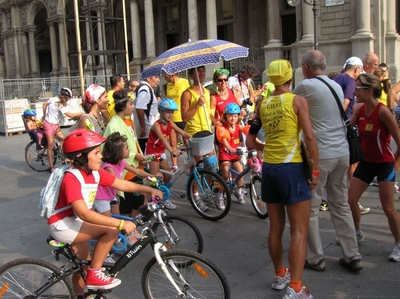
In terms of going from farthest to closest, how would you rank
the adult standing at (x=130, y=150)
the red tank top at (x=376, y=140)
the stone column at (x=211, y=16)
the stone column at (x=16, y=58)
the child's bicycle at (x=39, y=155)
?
the stone column at (x=16, y=58) → the stone column at (x=211, y=16) → the child's bicycle at (x=39, y=155) → the adult standing at (x=130, y=150) → the red tank top at (x=376, y=140)

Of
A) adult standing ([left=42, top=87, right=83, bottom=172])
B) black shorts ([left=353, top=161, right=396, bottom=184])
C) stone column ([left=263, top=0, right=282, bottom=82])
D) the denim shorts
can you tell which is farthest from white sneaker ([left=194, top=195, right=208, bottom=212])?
stone column ([left=263, top=0, right=282, bottom=82])

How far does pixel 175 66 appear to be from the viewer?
5902 millimetres

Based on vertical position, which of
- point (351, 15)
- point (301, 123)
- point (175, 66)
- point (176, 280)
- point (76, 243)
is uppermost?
point (351, 15)

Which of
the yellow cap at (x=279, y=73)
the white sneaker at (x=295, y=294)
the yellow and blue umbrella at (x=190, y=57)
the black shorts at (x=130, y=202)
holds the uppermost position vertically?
the yellow and blue umbrella at (x=190, y=57)

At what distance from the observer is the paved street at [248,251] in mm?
3932

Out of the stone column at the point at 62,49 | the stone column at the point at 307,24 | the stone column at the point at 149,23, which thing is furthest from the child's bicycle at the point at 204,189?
the stone column at the point at 62,49

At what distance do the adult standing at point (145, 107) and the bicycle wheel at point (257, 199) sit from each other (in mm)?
2055

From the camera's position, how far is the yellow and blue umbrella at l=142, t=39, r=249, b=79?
19.4 feet

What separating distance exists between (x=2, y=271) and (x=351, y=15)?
55.2ft

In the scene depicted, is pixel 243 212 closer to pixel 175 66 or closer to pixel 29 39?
pixel 175 66

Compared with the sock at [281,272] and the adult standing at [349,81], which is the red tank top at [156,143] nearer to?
the adult standing at [349,81]

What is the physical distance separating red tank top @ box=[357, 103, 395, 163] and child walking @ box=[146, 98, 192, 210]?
2319mm

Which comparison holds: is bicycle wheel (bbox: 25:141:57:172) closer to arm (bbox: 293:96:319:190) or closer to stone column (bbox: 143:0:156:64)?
arm (bbox: 293:96:319:190)

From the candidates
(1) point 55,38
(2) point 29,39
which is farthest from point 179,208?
(2) point 29,39
